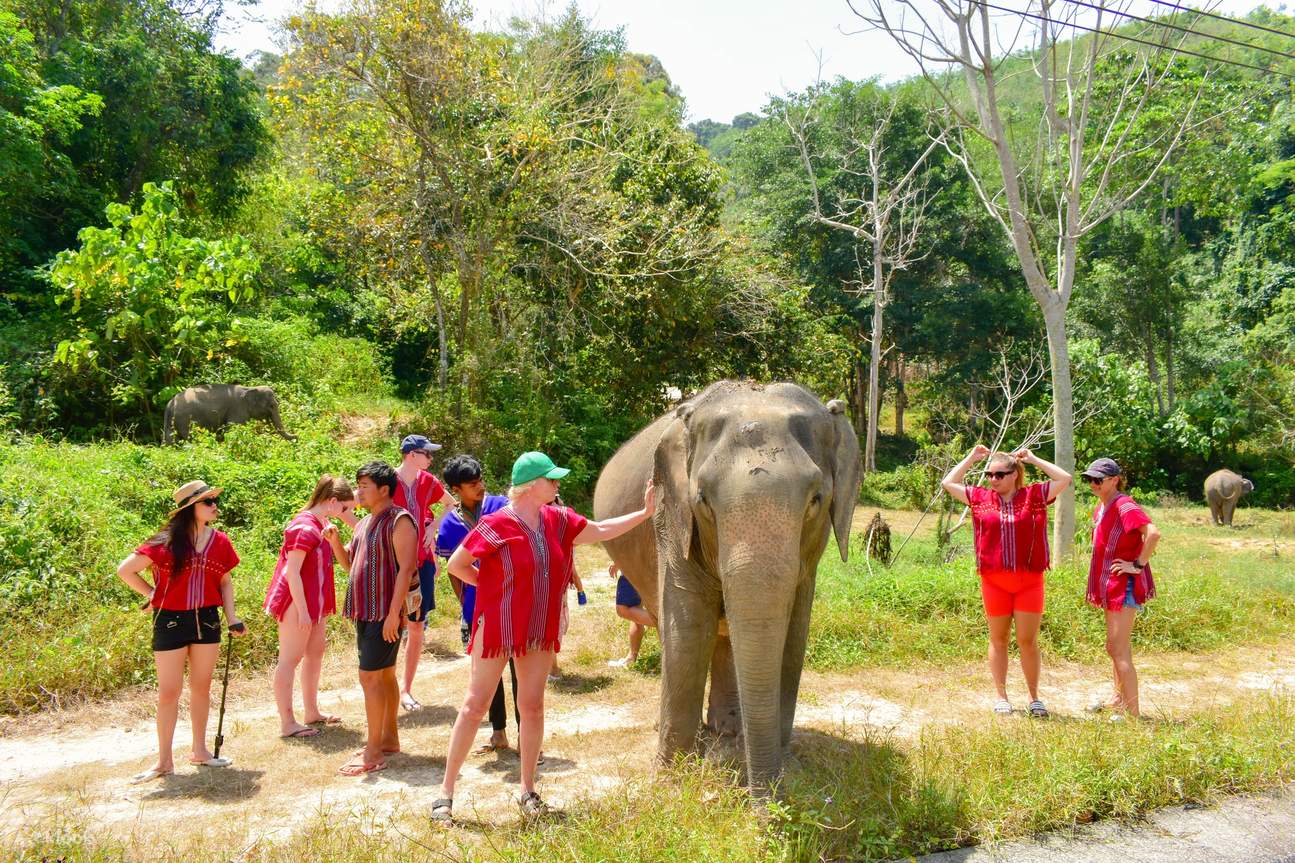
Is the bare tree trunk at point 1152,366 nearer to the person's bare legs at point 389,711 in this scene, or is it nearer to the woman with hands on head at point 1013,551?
the woman with hands on head at point 1013,551

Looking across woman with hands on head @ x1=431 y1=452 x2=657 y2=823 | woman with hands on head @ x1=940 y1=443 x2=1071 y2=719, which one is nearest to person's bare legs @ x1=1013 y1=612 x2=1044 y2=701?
woman with hands on head @ x1=940 y1=443 x2=1071 y2=719

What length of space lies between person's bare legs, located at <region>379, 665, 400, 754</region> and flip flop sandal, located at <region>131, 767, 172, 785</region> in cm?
122

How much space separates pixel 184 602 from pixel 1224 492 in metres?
21.1

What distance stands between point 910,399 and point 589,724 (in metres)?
28.9

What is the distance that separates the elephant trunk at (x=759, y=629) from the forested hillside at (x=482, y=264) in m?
8.22

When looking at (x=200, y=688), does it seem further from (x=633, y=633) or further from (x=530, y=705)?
(x=633, y=633)

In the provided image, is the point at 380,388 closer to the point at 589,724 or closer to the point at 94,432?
the point at 94,432

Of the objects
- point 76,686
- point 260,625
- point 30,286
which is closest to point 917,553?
point 260,625

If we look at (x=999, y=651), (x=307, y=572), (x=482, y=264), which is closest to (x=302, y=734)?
(x=307, y=572)

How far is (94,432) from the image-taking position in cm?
1491

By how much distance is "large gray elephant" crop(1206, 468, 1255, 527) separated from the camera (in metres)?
19.9

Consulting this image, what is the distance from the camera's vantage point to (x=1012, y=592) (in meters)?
6.33

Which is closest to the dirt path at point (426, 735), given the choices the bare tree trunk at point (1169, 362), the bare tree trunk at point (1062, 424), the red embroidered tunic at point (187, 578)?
the red embroidered tunic at point (187, 578)

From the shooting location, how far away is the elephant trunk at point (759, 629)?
4043mm
